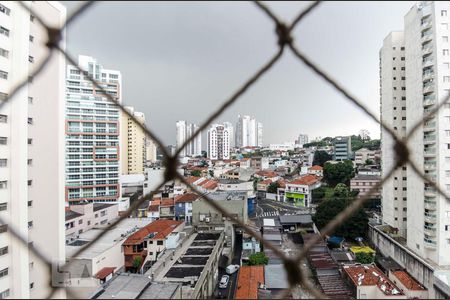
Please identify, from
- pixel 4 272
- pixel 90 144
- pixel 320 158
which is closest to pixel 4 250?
pixel 4 272

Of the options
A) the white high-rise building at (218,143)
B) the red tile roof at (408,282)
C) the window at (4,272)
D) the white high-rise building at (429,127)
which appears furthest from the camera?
the white high-rise building at (218,143)

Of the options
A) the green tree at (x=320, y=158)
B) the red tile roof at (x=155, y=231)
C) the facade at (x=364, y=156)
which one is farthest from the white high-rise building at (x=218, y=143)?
the red tile roof at (x=155, y=231)

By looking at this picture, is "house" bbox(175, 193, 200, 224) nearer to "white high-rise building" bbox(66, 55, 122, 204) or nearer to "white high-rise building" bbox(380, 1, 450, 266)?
"white high-rise building" bbox(66, 55, 122, 204)

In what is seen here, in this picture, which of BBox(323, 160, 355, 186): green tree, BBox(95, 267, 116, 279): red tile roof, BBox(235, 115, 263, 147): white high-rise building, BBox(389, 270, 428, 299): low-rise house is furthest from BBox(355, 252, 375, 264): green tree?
BBox(235, 115, 263, 147): white high-rise building

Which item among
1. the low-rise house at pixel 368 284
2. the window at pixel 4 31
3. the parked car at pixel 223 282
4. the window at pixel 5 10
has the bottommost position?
the parked car at pixel 223 282

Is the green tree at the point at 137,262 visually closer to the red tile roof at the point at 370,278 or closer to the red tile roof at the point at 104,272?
the red tile roof at the point at 104,272

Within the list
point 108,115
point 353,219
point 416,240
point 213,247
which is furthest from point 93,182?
point 416,240
